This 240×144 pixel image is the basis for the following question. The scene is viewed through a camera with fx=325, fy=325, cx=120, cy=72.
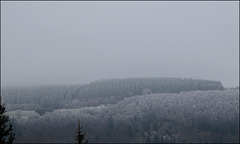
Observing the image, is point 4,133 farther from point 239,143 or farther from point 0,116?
point 239,143

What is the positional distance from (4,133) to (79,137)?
5.27 metres

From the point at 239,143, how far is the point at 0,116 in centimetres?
19980

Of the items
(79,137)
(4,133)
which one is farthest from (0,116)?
(79,137)

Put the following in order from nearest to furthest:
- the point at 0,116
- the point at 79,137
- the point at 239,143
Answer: the point at 0,116 < the point at 79,137 < the point at 239,143

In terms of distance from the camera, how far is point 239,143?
200 m

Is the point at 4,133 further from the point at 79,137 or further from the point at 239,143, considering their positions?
the point at 239,143

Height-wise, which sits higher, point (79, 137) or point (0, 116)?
point (0, 116)

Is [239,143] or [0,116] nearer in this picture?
[0,116]

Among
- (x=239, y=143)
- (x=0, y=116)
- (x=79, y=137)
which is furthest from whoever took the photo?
(x=239, y=143)

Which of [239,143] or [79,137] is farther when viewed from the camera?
[239,143]

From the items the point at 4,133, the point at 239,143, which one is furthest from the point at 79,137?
the point at 239,143

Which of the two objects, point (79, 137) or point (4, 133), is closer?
point (4, 133)

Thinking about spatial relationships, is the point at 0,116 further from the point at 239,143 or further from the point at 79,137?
the point at 239,143

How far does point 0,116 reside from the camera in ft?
72.5
